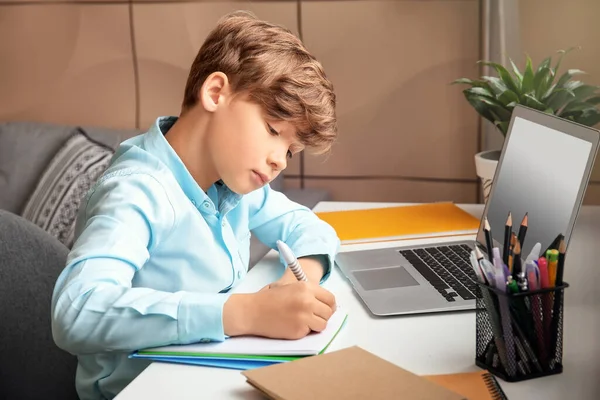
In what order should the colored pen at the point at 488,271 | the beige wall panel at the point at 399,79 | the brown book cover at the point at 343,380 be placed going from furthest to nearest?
the beige wall panel at the point at 399,79, the colored pen at the point at 488,271, the brown book cover at the point at 343,380

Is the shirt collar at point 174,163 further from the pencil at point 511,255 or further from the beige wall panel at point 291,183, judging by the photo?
the beige wall panel at point 291,183

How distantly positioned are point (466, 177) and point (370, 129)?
304mm

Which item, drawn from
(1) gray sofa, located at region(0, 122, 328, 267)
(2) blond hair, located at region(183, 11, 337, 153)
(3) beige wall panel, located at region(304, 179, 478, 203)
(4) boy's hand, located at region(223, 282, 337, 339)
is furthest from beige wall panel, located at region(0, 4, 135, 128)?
(4) boy's hand, located at region(223, 282, 337, 339)

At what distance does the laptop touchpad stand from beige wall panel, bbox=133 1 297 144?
115 cm

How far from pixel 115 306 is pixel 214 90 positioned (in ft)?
1.29

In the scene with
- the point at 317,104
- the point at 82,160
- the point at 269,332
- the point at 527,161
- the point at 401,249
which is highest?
the point at 317,104

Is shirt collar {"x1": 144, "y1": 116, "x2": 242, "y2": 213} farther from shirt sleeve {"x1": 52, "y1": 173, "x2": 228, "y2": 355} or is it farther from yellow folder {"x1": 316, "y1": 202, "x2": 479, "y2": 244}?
yellow folder {"x1": 316, "y1": 202, "x2": 479, "y2": 244}

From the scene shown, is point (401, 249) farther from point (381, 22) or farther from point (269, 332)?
point (381, 22)

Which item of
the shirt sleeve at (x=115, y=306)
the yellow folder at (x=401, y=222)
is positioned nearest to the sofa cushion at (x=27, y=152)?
the yellow folder at (x=401, y=222)

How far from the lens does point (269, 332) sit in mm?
1047

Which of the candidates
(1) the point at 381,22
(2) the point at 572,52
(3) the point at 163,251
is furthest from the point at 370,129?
(3) the point at 163,251

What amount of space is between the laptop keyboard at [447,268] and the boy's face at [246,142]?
314 mm

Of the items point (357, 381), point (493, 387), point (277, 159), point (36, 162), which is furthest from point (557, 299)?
point (36, 162)

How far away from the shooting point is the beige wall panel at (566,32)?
4.46 ft
